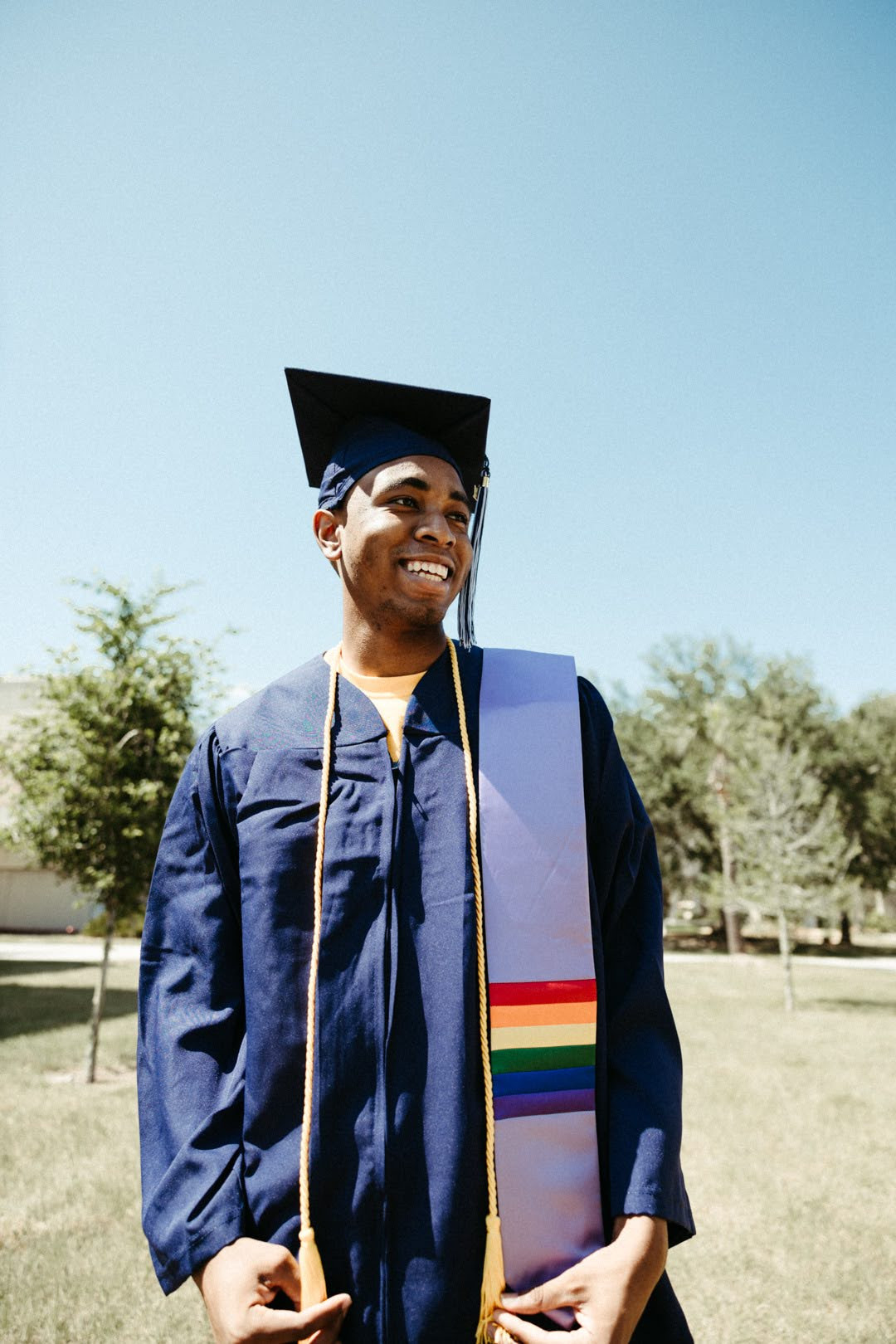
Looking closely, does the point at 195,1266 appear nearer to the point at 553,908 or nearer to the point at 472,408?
the point at 553,908

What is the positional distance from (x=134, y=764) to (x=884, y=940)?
128 feet

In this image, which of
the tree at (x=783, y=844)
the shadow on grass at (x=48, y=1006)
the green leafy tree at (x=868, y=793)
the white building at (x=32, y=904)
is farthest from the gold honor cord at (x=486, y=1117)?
the green leafy tree at (x=868, y=793)

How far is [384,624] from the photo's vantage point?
200cm

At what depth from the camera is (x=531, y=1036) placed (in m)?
1.58

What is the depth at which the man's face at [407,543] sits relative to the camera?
194cm

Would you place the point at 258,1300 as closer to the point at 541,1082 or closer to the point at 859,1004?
the point at 541,1082

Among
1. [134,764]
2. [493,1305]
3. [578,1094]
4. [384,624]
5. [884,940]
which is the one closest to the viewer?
[493,1305]

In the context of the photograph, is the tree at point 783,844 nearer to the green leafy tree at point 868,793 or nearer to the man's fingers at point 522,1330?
the green leafy tree at point 868,793

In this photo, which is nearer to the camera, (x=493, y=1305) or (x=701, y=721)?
(x=493, y=1305)

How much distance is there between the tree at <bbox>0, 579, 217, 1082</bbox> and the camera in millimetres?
8234

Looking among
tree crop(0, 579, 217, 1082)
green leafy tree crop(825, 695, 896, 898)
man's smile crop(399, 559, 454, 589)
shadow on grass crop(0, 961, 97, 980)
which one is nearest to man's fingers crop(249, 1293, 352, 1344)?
man's smile crop(399, 559, 454, 589)

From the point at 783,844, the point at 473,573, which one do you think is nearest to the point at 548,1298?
the point at 473,573

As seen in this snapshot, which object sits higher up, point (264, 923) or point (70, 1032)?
point (264, 923)

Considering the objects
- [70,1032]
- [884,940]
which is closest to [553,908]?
[70,1032]
